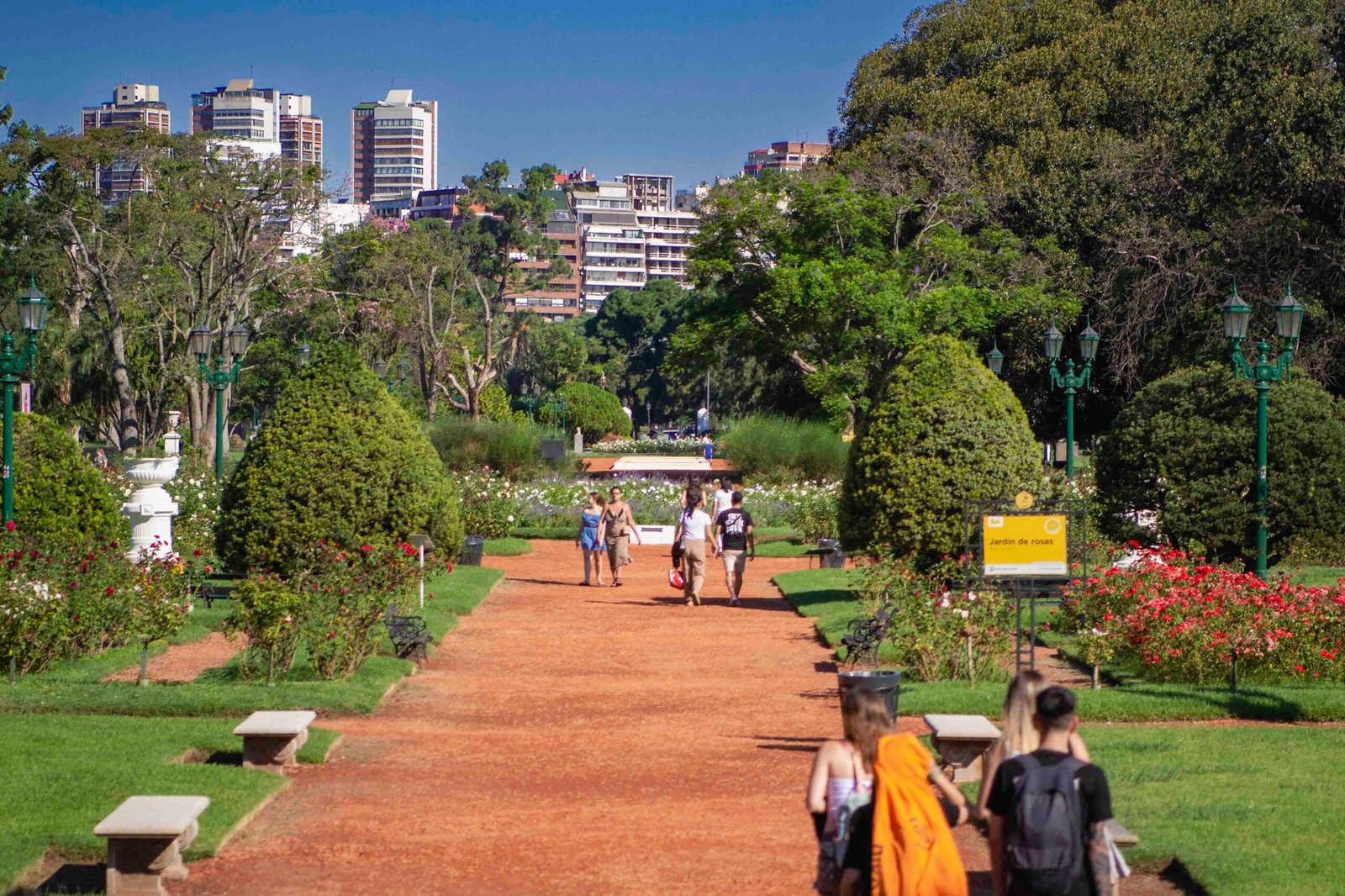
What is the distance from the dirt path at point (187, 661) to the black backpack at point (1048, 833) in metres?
9.40

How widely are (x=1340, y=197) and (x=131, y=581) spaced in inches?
949

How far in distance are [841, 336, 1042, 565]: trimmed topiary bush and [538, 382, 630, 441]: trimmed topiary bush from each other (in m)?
56.0

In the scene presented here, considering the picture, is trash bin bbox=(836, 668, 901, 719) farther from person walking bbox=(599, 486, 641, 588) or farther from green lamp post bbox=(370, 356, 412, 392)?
green lamp post bbox=(370, 356, 412, 392)

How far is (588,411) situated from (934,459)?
58.5m

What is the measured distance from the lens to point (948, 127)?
131ft

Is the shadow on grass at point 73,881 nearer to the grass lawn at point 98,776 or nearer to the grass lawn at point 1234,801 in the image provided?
the grass lawn at point 98,776

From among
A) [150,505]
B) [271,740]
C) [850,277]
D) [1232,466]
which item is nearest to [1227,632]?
[1232,466]

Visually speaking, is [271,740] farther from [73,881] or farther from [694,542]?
[694,542]

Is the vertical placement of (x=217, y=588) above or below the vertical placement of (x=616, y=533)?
below

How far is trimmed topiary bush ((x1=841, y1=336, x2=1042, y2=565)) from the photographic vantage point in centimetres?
1728

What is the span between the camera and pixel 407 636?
1470 cm

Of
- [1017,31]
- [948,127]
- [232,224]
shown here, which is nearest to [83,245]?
[232,224]

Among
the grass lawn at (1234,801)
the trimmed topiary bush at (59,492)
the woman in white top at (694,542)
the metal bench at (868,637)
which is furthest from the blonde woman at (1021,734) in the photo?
the woman in white top at (694,542)

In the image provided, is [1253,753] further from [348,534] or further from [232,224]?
[232,224]
